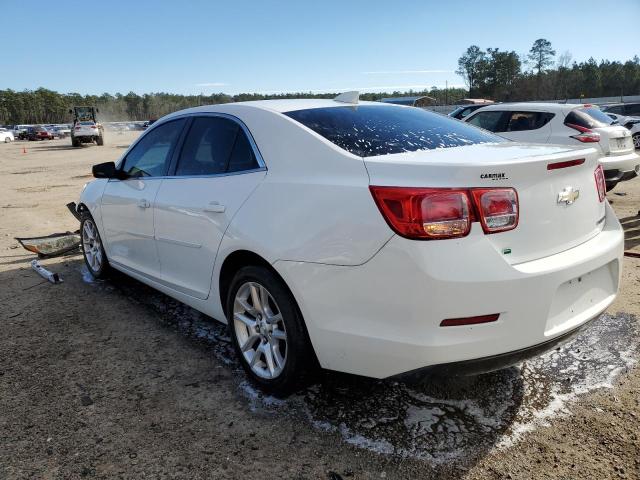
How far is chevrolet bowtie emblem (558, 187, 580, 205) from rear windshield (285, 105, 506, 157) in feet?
2.05

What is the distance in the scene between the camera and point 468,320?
2131 millimetres

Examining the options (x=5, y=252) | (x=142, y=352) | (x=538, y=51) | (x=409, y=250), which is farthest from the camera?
(x=538, y=51)

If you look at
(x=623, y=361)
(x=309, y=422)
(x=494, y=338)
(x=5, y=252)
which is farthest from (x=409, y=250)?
(x=5, y=252)

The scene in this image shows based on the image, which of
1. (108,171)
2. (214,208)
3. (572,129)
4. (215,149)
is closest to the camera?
(214,208)

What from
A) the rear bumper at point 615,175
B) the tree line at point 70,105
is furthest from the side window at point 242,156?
the tree line at point 70,105

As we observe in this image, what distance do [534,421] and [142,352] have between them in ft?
8.21

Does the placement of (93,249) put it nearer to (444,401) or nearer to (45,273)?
(45,273)

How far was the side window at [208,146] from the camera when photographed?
10.5 feet

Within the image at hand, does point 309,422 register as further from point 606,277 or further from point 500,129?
point 500,129

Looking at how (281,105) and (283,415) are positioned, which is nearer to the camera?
(283,415)

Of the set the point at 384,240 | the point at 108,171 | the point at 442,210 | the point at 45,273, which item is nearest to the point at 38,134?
the point at 45,273

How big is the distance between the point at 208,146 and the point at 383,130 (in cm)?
118

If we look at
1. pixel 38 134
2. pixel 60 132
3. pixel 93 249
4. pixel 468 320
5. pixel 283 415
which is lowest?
pixel 283 415

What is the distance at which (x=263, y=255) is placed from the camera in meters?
2.62
